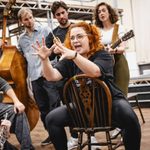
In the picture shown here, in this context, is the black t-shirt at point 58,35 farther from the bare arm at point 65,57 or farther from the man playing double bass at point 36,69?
the bare arm at point 65,57

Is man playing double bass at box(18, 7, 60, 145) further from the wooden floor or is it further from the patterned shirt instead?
the wooden floor

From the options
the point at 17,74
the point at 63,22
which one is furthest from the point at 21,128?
the point at 63,22

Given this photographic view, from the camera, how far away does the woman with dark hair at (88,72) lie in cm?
158

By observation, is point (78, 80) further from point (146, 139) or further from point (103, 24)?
point (146, 139)

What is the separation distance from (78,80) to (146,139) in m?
1.36

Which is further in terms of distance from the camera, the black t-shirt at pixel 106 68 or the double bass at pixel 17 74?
the double bass at pixel 17 74

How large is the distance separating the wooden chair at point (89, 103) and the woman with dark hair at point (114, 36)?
2.23 ft

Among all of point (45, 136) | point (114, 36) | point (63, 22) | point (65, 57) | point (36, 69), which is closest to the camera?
point (65, 57)

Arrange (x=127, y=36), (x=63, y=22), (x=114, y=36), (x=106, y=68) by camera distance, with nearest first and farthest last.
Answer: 1. (x=106, y=68)
2. (x=127, y=36)
3. (x=114, y=36)
4. (x=63, y=22)

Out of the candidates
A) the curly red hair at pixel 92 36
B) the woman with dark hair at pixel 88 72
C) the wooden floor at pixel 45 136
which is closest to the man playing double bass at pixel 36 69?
the wooden floor at pixel 45 136

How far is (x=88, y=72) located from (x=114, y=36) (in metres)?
0.87

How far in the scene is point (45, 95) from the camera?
109 inches

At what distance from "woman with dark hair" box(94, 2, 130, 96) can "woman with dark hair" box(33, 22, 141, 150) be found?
0.55 metres

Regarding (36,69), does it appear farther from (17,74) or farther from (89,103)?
(89,103)
